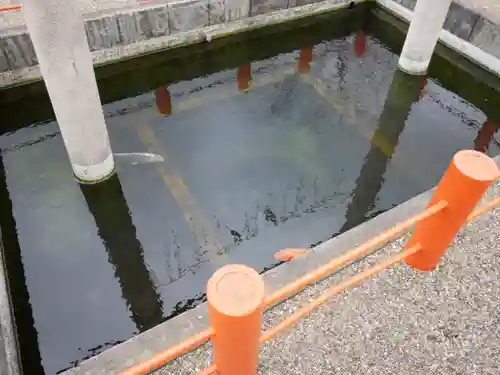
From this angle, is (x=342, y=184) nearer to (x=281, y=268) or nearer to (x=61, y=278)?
(x=281, y=268)

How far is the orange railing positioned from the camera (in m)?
2.09

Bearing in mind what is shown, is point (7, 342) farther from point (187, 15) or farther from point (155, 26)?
point (187, 15)

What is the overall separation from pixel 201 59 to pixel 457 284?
8.31 m

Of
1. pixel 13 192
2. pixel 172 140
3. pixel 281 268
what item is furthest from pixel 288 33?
pixel 281 268

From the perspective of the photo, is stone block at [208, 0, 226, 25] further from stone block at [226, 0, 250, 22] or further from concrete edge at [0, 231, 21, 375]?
concrete edge at [0, 231, 21, 375]

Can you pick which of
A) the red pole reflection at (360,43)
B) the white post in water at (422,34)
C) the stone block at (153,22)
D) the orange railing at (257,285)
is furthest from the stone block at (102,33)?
the orange railing at (257,285)

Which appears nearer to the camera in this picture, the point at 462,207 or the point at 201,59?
the point at 462,207

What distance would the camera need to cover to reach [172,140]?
8219 millimetres

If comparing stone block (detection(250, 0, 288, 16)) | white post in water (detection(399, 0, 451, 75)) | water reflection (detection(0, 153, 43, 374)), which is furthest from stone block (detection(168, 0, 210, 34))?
water reflection (detection(0, 153, 43, 374))

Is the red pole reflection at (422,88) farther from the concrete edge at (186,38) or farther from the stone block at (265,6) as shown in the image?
the stone block at (265,6)

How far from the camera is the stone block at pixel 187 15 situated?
31.9 feet

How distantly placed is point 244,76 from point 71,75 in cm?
526

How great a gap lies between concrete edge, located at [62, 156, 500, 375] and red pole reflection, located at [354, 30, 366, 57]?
292 inches

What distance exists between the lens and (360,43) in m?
11.4
